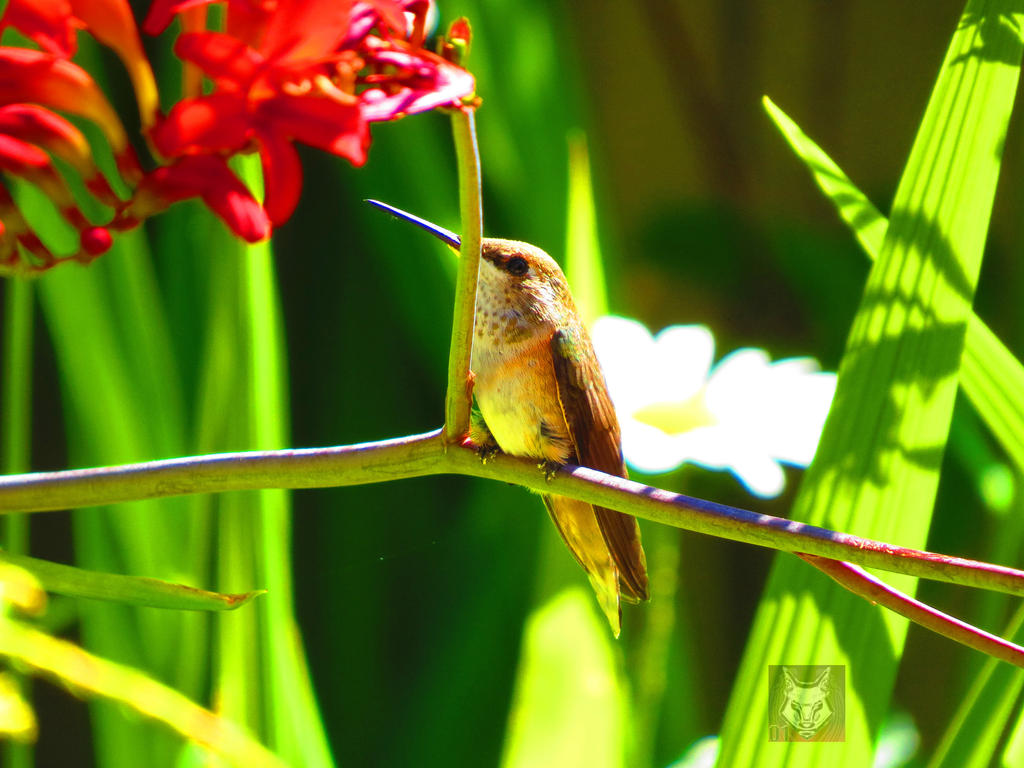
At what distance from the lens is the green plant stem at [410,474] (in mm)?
362

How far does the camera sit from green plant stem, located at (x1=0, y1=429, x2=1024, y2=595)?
36 cm

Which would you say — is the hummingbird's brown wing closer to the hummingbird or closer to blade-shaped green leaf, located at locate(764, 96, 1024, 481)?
the hummingbird

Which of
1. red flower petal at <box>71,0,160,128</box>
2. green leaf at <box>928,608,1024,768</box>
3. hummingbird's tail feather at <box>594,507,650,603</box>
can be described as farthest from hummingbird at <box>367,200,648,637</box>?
red flower petal at <box>71,0,160,128</box>

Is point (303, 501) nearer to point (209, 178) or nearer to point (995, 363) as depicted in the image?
point (995, 363)

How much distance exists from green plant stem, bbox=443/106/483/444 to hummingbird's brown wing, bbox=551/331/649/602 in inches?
14.4

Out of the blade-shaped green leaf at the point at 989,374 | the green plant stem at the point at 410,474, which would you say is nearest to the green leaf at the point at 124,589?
the green plant stem at the point at 410,474

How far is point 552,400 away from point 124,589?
1.53 feet

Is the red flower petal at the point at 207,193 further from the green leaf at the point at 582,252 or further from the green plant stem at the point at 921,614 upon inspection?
the green leaf at the point at 582,252

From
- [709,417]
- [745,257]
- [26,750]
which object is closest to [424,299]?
[709,417]

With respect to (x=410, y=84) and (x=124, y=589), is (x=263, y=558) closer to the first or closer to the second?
(x=124, y=589)

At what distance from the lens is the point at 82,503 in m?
0.38

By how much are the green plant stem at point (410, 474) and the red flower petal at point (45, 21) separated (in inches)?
6.3

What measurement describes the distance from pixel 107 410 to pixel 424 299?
48 centimetres

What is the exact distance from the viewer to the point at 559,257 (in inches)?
49.9
